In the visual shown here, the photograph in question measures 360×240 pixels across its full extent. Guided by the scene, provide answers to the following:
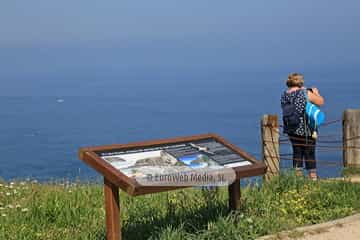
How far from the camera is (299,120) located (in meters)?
10.0

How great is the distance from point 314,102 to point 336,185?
210 centimetres

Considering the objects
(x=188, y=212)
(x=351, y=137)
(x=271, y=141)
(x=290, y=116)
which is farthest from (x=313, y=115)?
(x=188, y=212)

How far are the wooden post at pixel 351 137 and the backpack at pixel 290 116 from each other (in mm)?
1812

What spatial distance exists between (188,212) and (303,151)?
12.4 ft

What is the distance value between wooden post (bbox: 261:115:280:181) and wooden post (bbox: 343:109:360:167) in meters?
1.92

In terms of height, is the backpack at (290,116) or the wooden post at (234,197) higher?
the backpack at (290,116)

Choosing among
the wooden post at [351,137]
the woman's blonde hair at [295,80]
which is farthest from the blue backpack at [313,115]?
the wooden post at [351,137]

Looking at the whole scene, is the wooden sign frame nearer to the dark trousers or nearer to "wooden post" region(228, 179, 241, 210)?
"wooden post" region(228, 179, 241, 210)

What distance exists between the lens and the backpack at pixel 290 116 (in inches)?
394

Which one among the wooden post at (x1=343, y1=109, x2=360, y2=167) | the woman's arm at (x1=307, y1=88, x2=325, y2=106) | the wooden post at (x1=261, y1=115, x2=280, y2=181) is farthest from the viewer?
the wooden post at (x1=343, y1=109, x2=360, y2=167)

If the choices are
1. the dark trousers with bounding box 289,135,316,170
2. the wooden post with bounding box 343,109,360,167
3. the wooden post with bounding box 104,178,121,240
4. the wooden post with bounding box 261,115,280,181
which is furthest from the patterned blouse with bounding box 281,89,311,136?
the wooden post with bounding box 104,178,121,240

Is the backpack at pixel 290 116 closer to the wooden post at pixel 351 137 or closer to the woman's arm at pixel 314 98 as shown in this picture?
the woman's arm at pixel 314 98

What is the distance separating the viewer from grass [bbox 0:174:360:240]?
643 centimetres

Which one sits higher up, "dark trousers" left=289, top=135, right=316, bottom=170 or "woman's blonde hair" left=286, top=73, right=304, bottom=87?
"woman's blonde hair" left=286, top=73, right=304, bottom=87
